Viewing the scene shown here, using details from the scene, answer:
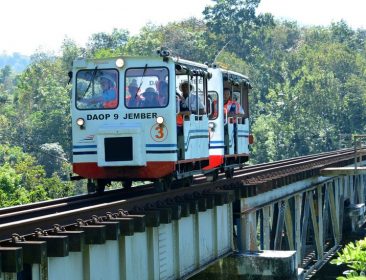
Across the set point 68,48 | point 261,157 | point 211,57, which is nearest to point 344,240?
point 261,157

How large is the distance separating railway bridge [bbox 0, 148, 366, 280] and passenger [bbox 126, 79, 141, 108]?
164cm

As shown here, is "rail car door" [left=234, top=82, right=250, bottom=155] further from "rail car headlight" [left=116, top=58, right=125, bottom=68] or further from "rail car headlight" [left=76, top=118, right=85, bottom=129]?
"rail car headlight" [left=76, top=118, right=85, bottom=129]

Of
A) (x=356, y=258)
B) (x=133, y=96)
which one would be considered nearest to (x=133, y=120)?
(x=133, y=96)

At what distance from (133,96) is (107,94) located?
1.69 ft

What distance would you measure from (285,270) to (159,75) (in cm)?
436

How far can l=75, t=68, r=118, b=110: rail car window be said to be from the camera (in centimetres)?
1886

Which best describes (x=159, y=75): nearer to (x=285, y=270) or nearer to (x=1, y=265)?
(x=285, y=270)

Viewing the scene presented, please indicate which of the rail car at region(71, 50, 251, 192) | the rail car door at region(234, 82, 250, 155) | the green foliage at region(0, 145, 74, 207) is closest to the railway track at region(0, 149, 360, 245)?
the rail car at region(71, 50, 251, 192)

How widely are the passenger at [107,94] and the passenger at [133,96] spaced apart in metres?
0.25

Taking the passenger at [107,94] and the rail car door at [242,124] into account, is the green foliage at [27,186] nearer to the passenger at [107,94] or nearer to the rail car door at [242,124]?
the rail car door at [242,124]

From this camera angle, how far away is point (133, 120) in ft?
61.0

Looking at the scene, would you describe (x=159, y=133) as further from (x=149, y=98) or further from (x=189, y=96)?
(x=189, y=96)

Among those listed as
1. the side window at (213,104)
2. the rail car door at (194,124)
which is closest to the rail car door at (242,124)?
the side window at (213,104)

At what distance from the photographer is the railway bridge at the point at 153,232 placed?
1118 centimetres
